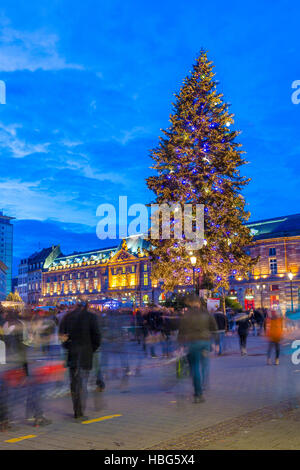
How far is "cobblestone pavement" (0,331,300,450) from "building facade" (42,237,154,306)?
325 ft

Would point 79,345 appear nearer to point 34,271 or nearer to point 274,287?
point 274,287

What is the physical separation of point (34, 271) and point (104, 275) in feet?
138

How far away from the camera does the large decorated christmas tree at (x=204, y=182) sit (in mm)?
36719

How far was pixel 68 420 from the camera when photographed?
28.3 feet

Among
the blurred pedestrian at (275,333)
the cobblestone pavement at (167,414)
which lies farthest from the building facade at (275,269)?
the cobblestone pavement at (167,414)

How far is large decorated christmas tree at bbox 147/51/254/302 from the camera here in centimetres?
3672

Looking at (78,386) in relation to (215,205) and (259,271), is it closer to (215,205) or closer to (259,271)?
(215,205)

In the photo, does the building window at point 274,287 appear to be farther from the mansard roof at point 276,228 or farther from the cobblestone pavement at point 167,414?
the cobblestone pavement at point 167,414

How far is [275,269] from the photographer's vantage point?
276 feet

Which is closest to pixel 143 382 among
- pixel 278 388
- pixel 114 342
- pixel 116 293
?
pixel 278 388

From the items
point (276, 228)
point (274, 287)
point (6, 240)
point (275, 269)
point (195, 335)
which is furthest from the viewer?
point (6, 240)

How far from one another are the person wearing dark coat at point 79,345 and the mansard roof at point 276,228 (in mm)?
77137

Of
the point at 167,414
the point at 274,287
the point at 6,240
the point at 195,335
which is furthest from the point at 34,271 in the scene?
the point at 167,414

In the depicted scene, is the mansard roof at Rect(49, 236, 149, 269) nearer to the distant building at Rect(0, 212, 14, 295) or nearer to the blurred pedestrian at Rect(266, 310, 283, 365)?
the distant building at Rect(0, 212, 14, 295)
